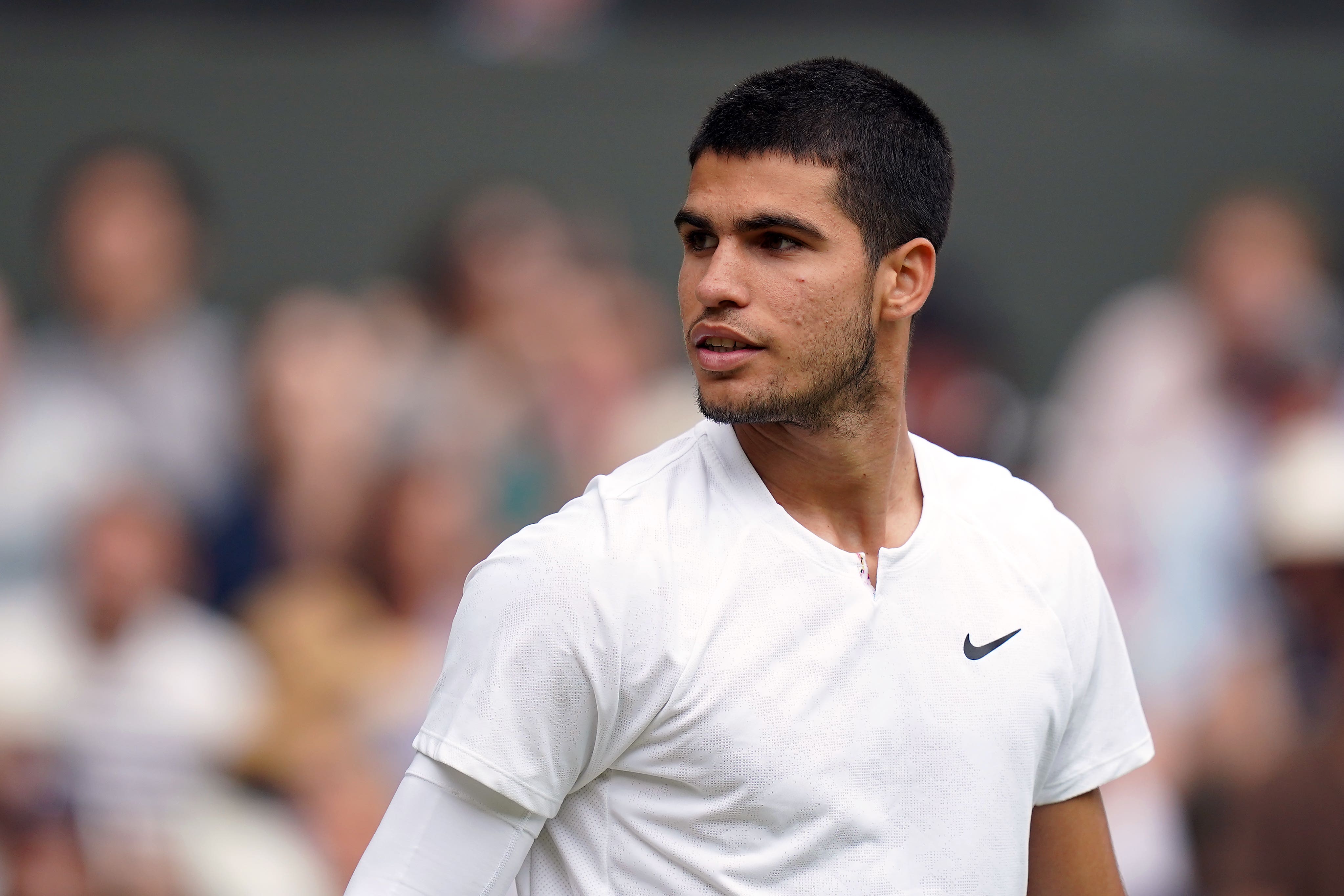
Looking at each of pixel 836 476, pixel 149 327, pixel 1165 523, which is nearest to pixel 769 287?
pixel 836 476

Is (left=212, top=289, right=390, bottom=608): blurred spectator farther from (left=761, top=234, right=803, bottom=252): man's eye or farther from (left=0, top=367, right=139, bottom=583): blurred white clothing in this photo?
(left=761, top=234, right=803, bottom=252): man's eye

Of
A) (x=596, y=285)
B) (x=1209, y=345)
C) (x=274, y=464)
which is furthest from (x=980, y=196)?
(x=274, y=464)

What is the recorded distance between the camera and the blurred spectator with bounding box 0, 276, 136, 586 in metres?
5.00

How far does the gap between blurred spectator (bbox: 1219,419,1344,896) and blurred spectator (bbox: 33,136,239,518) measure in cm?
308

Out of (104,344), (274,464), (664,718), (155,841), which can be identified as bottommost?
(155,841)

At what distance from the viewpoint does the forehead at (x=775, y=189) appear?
A: 5.96ft

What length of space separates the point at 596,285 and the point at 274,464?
1.27 metres

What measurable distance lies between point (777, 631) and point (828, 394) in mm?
274

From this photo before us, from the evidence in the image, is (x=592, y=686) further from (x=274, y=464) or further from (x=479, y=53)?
(x=479, y=53)

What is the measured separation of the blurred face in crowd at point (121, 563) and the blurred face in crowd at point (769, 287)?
10.8 feet

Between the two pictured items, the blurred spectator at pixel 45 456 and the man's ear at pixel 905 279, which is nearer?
the man's ear at pixel 905 279

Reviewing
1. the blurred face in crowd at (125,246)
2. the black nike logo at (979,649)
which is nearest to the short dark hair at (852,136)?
the black nike logo at (979,649)

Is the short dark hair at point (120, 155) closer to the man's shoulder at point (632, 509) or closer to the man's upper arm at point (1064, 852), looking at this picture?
the man's shoulder at point (632, 509)

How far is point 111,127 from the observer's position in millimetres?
6000
